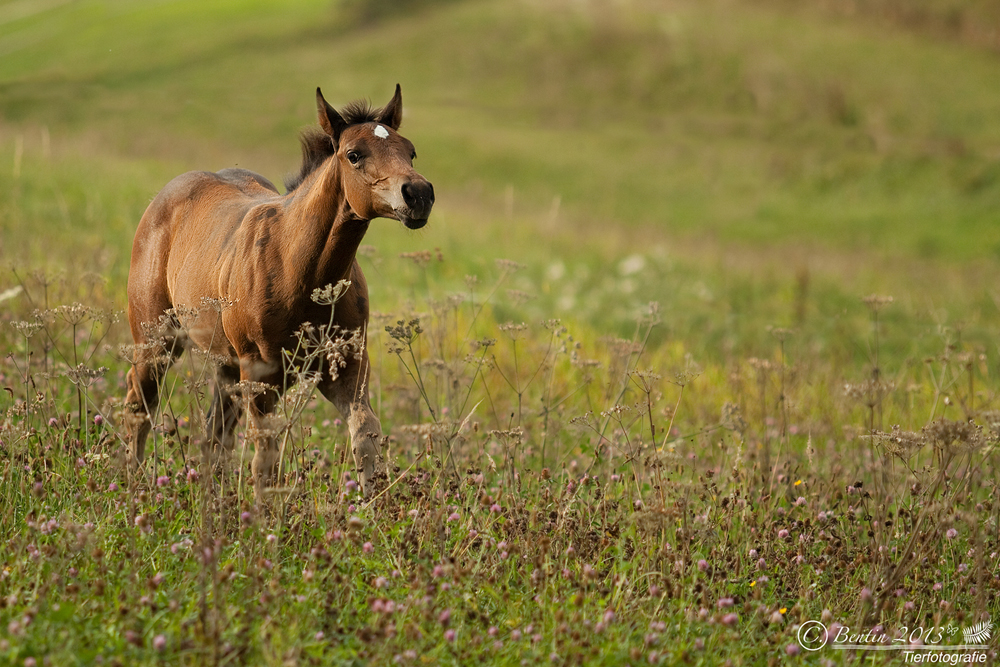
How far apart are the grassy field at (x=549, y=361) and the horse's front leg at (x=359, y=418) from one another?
19 centimetres

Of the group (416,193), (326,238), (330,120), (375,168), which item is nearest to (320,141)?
(330,120)

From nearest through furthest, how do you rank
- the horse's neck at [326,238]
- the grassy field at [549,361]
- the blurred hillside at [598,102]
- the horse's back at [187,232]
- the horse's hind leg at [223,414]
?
the grassy field at [549,361] < the horse's neck at [326,238] < the horse's back at [187,232] < the horse's hind leg at [223,414] < the blurred hillside at [598,102]

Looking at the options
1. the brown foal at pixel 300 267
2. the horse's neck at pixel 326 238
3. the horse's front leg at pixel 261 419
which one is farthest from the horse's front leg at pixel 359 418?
the horse's neck at pixel 326 238

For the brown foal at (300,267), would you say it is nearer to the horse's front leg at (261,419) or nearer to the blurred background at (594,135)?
the horse's front leg at (261,419)

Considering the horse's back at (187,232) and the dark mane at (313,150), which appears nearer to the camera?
the dark mane at (313,150)

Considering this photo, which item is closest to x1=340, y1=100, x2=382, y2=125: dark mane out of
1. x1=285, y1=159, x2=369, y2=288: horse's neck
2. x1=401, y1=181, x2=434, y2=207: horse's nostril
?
x1=285, y1=159, x2=369, y2=288: horse's neck

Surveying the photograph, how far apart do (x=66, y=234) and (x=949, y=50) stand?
34.8 metres

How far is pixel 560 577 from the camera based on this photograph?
13.3ft

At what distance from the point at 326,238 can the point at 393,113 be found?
0.86 m

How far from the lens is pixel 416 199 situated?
434 cm

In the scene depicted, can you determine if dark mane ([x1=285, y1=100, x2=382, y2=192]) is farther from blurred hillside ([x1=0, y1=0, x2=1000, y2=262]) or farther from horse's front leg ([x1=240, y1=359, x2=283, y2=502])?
blurred hillside ([x1=0, y1=0, x2=1000, y2=262])

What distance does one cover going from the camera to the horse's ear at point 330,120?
4875 mm

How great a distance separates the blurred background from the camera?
12.7m

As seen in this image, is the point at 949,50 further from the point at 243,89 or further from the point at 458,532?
the point at 458,532
